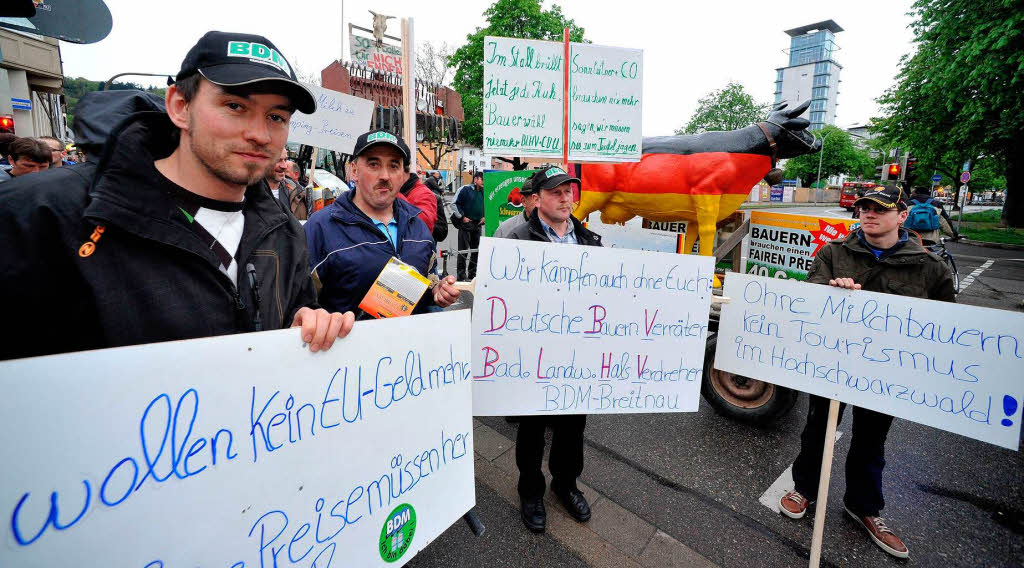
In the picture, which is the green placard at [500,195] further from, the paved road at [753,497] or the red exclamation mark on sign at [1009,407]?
the red exclamation mark on sign at [1009,407]

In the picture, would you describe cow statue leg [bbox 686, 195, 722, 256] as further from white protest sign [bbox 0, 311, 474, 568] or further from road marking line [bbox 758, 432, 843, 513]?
white protest sign [bbox 0, 311, 474, 568]

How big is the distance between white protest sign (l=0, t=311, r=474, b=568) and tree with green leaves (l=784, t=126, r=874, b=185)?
6279cm

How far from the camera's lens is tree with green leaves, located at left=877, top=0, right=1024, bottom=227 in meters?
→ 12.3

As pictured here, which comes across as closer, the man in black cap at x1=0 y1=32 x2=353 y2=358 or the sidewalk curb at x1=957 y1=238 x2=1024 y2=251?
the man in black cap at x1=0 y1=32 x2=353 y2=358

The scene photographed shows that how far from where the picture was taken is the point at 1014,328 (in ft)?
5.71

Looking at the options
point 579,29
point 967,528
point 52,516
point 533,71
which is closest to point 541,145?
point 533,71

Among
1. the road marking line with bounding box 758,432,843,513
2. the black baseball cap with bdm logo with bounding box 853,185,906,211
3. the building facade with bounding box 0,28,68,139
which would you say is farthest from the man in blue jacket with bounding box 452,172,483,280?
the building facade with bounding box 0,28,68,139

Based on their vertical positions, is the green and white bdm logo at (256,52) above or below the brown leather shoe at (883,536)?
above

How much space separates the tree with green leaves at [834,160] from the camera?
5197 cm

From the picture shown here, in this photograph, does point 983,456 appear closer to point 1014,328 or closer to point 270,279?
point 1014,328

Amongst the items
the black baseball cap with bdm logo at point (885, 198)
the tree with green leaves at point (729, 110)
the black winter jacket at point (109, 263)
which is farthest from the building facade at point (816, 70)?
the black winter jacket at point (109, 263)

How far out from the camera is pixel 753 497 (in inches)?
103

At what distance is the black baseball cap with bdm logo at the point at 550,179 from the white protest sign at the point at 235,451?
4.17ft

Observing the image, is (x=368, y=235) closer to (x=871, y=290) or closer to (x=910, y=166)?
(x=871, y=290)
